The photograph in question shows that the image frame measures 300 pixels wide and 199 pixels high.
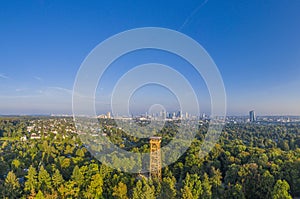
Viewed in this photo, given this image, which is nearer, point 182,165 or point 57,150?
point 182,165

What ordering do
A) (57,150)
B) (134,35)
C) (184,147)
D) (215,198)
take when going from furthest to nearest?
(57,150) < (184,147) < (215,198) < (134,35)

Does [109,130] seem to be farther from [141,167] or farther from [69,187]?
[69,187]

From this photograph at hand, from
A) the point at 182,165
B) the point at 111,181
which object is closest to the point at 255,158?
the point at 182,165

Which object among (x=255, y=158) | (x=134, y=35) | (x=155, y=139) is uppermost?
(x=134, y=35)

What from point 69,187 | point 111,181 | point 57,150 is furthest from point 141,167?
point 57,150

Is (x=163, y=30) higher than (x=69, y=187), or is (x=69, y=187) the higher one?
(x=163, y=30)

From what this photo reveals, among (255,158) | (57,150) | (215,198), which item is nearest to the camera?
(215,198)
